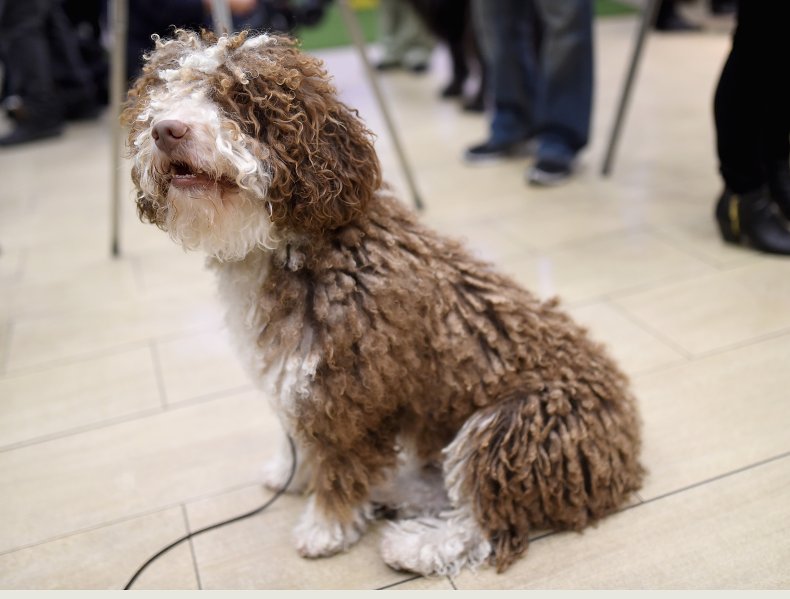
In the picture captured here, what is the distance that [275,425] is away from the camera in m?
1.71

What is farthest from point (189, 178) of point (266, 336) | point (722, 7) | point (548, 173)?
point (722, 7)

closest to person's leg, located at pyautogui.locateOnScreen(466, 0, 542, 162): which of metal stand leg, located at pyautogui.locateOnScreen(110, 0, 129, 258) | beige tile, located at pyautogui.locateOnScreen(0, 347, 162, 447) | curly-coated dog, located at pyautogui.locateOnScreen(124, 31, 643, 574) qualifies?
metal stand leg, located at pyautogui.locateOnScreen(110, 0, 129, 258)

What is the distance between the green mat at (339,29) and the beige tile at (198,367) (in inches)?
155

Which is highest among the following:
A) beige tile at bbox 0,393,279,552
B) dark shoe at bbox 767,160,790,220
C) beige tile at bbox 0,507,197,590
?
dark shoe at bbox 767,160,790,220

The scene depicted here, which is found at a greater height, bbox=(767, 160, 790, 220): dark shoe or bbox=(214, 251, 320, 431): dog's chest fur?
bbox=(214, 251, 320, 431): dog's chest fur

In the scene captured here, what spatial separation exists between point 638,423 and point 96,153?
3308 mm

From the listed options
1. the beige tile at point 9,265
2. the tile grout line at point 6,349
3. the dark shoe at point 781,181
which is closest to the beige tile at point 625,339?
the dark shoe at point 781,181

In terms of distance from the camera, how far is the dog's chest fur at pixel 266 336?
119 centimetres

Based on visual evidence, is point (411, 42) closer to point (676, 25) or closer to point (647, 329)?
point (676, 25)

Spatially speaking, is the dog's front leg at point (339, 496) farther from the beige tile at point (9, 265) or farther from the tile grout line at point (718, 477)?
the beige tile at point (9, 265)

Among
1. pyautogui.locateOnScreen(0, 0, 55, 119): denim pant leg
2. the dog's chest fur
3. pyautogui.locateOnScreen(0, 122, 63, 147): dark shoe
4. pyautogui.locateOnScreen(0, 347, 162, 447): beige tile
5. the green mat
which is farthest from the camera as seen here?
the green mat

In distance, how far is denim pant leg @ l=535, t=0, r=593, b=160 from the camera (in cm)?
273

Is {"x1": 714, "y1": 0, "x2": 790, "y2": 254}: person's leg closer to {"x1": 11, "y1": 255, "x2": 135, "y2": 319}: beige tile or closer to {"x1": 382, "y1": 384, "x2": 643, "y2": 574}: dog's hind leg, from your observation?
{"x1": 382, "y1": 384, "x2": 643, "y2": 574}: dog's hind leg

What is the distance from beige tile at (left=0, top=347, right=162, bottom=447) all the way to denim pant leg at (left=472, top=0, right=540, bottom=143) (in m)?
1.90
